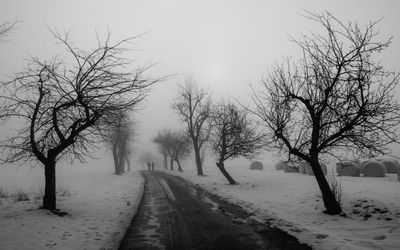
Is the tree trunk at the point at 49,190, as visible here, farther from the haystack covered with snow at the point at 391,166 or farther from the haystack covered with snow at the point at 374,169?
the haystack covered with snow at the point at 391,166

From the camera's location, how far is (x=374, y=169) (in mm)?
25516

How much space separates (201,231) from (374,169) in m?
22.1

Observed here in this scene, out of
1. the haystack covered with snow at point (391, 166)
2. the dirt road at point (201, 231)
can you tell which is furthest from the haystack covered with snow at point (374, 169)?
the dirt road at point (201, 231)

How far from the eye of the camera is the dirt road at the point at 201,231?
Result: 747 cm

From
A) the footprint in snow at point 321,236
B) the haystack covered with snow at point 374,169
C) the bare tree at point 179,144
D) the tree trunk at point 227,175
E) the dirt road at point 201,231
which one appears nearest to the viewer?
the dirt road at point 201,231

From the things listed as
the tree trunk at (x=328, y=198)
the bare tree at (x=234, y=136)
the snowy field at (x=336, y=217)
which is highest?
the bare tree at (x=234, y=136)

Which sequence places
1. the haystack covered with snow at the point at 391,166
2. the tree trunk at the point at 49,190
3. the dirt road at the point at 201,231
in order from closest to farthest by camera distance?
the dirt road at the point at 201,231
the tree trunk at the point at 49,190
the haystack covered with snow at the point at 391,166

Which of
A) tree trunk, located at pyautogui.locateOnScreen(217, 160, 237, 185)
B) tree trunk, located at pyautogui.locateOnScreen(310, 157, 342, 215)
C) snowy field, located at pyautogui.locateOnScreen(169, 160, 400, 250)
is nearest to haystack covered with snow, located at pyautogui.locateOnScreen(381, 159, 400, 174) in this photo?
tree trunk, located at pyautogui.locateOnScreen(217, 160, 237, 185)

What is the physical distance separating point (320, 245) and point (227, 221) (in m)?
3.57

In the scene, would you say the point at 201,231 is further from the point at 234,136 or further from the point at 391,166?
the point at 391,166

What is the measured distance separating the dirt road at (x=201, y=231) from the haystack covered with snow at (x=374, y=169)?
18.0 m

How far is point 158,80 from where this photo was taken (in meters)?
10.3

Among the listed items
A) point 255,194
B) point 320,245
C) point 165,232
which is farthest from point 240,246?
point 255,194

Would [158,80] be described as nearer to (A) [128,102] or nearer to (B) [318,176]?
(A) [128,102]
